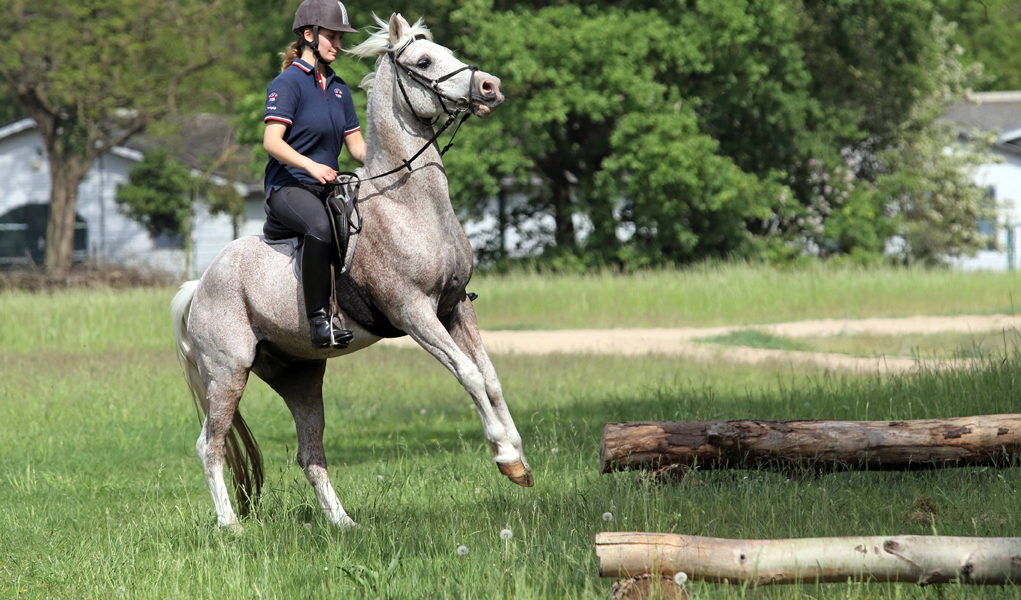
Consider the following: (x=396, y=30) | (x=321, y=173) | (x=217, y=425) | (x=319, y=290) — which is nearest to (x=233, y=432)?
(x=217, y=425)

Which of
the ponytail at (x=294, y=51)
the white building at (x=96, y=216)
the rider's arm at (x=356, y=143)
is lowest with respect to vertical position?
the white building at (x=96, y=216)

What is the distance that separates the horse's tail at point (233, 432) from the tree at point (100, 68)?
31472 mm

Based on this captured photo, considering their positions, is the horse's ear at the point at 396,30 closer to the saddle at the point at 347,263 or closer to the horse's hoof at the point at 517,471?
the saddle at the point at 347,263

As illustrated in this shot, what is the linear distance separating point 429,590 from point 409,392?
9129mm

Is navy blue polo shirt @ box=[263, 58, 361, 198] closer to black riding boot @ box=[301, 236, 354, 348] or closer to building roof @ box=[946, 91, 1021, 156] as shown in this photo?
black riding boot @ box=[301, 236, 354, 348]

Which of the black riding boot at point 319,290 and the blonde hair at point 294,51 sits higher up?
the blonde hair at point 294,51

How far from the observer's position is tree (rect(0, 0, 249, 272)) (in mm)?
37625

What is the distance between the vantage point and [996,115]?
5031 centimetres

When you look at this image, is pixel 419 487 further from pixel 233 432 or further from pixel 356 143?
pixel 356 143

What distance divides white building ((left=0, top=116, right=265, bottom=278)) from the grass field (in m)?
27.1

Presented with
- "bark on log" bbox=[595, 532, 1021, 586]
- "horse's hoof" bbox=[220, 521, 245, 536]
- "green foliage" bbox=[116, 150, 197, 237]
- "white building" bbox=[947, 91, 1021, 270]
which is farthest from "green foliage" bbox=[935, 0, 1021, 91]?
"bark on log" bbox=[595, 532, 1021, 586]

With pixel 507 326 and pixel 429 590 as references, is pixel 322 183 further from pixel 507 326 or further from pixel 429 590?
pixel 507 326

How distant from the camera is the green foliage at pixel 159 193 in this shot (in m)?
42.2

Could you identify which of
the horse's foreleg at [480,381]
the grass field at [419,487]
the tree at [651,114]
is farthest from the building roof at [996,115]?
the horse's foreleg at [480,381]
